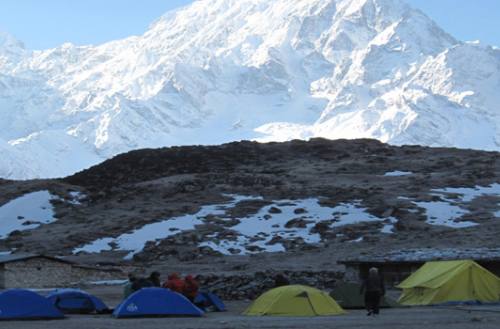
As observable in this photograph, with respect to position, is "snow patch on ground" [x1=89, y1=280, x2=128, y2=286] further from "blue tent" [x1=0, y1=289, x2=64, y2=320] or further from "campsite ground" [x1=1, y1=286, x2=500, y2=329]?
"blue tent" [x1=0, y1=289, x2=64, y2=320]

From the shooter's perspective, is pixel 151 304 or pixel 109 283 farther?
pixel 109 283

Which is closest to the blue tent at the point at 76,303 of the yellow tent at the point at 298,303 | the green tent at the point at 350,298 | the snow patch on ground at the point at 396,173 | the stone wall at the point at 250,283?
the yellow tent at the point at 298,303

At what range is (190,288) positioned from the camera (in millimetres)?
32250

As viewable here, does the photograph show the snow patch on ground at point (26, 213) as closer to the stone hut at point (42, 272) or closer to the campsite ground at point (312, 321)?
the stone hut at point (42, 272)

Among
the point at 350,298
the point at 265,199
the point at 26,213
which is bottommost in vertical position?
the point at 350,298

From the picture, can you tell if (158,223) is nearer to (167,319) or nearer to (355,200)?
(355,200)

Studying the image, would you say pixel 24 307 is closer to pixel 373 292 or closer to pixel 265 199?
pixel 373 292

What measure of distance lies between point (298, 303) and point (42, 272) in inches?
1093

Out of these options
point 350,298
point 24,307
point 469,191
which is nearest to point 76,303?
point 24,307

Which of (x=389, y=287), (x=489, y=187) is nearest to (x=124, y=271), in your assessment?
(x=389, y=287)

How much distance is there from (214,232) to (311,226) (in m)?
6.45

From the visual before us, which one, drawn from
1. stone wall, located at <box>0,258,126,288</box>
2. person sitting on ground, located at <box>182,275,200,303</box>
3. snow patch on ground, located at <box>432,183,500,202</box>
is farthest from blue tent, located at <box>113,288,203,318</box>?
snow patch on ground, located at <box>432,183,500,202</box>

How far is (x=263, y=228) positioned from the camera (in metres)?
75.5

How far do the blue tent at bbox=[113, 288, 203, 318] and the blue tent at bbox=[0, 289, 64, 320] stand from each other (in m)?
1.92
